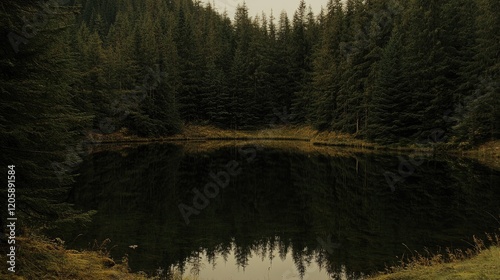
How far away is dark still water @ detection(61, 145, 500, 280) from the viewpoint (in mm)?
12180

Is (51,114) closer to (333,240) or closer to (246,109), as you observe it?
(333,240)

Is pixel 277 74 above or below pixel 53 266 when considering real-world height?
above

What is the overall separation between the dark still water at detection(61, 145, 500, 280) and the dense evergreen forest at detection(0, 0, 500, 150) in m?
4.95

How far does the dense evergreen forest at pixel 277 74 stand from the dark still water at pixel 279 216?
4.95m

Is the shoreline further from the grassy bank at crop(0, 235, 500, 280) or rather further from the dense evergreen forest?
the grassy bank at crop(0, 235, 500, 280)
